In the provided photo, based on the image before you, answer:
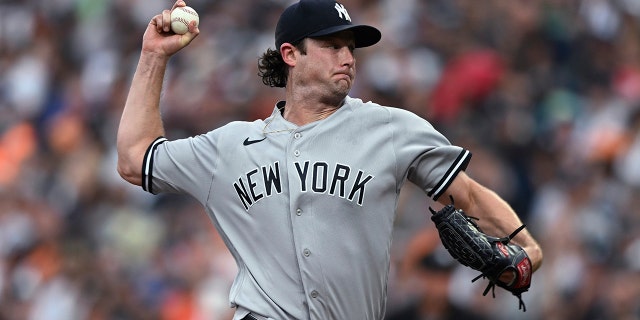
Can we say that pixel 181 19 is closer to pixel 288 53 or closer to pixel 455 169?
pixel 288 53

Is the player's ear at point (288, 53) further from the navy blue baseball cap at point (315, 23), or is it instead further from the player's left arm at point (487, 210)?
the player's left arm at point (487, 210)

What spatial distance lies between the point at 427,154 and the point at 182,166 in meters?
0.96

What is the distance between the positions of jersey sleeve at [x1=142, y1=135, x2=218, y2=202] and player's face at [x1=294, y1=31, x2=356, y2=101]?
46 centimetres

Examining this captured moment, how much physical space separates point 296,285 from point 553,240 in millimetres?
3821

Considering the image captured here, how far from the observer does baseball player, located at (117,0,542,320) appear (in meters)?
4.24

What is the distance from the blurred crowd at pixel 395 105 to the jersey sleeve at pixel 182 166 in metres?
3.24

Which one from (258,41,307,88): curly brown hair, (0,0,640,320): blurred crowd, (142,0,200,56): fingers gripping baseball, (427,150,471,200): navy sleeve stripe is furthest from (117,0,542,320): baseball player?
(0,0,640,320): blurred crowd

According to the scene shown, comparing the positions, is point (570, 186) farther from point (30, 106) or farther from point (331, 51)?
point (30, 106)

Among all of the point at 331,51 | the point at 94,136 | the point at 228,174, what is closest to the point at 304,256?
the point at 228,174

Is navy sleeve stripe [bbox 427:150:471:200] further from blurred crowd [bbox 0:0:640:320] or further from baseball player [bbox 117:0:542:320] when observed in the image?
blurred crowd [bbox 0:0:640:320]

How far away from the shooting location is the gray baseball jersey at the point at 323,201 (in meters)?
4.24

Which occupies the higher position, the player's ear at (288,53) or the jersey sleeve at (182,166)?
the player's ear at (288,53)

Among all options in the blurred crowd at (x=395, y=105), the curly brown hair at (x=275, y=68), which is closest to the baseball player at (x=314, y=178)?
the curly brown hair at (x=275, y=68)

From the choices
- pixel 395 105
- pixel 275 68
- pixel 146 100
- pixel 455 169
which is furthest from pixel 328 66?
pixel 395 105
